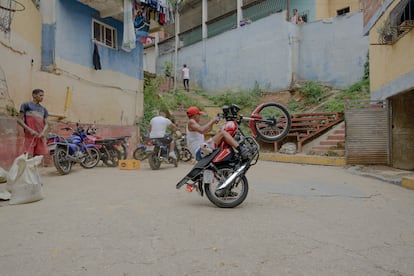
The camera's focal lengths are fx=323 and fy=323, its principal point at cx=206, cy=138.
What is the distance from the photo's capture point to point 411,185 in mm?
6301

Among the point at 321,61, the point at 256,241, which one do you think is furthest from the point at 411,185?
the point at 321,61

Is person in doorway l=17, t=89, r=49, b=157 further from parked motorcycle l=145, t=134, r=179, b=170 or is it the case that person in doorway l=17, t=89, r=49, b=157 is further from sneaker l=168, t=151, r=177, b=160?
sneaker l=168, t=151, r=177, b=160

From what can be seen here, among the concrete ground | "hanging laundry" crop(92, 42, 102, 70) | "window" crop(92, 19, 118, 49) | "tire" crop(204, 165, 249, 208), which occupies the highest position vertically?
"window" crop(92, 19, 118, 49)

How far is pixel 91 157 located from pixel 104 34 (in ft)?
17.8

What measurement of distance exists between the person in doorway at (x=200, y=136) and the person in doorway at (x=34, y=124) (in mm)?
2911

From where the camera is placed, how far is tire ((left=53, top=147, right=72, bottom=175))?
7.12 meters

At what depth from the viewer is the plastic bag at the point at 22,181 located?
4.25m

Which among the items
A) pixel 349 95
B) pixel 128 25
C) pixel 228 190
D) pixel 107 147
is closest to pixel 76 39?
pixel 128 25

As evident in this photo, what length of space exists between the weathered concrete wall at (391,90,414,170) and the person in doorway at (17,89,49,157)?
30.0 feet

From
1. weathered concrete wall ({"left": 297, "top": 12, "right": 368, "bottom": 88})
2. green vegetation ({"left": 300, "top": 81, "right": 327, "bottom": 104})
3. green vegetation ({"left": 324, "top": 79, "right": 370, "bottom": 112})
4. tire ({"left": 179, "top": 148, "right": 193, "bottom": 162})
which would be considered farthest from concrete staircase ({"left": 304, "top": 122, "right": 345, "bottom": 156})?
weathered concrete wall ({"left": 297, "top": 12, "right": 368, "bottom": 88})

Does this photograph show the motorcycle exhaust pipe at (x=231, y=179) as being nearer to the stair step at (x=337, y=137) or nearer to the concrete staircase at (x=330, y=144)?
the concrete staircase at (x=330, y=144)

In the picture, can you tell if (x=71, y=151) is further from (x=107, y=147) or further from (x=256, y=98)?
(x=256, y=98)

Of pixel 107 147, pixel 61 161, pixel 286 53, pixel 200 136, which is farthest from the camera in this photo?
pixel 286 53

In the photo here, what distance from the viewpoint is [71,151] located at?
25.2ft
